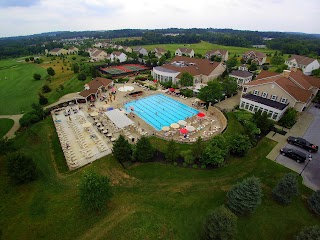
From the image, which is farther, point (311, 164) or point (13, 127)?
point (13, 127)

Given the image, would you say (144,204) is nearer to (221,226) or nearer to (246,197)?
(221,226)

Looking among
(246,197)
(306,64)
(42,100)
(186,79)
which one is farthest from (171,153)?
(306,64)

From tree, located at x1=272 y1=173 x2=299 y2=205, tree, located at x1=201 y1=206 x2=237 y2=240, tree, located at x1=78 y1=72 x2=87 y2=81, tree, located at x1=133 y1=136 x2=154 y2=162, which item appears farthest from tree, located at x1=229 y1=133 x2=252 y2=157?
tree, located at x1=78 y1=72 x2=87 y2=81

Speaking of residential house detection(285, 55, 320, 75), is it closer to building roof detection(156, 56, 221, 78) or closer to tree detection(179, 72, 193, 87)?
building roof detection(156, 56, 221, 78)

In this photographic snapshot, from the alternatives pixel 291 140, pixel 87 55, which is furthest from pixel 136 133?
pixel 87 55

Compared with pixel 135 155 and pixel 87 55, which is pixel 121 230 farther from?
pixel 87 55

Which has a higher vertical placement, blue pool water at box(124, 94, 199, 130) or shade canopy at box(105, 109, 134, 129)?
shade canopy at box(105, 109, 134, 129)

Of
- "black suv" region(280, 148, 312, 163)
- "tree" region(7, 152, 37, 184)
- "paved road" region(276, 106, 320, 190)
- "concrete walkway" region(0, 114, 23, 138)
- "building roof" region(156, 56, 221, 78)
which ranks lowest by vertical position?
"concrete walkway" region(0, 114, 23, 138)
